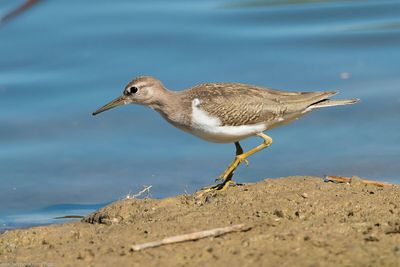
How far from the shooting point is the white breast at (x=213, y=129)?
27.3ft

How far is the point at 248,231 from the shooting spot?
615 cm

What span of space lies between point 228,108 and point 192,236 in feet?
8.46

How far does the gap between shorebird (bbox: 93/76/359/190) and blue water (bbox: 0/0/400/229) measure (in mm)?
1149

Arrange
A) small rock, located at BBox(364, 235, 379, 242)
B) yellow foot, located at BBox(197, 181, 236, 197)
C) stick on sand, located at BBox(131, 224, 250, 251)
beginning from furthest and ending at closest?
yellow foot, located at BBox(197, 181, 236, 197) → stick on sand, located at BBox(131, 224, 250, 251) → small rock, located at BBox(364, 235, 379, 242)

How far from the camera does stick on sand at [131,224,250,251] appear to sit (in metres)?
5.87

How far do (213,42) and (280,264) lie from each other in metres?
7.57

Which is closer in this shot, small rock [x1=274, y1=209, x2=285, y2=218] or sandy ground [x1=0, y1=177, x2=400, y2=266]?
sandy ground [x1=0, y1=177, x2=400, y2=266]

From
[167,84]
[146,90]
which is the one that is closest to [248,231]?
[146,90]

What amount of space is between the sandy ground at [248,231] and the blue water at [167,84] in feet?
6.53

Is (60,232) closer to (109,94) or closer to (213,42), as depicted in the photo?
(109,94)

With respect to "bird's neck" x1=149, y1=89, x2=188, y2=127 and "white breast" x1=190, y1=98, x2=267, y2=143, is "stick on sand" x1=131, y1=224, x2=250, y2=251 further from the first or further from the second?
"bird's neck" x1=149, y1=89, x2=188, y2=127

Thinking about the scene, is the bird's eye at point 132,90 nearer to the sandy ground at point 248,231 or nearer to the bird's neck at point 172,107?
the bird's neck at point 172,107

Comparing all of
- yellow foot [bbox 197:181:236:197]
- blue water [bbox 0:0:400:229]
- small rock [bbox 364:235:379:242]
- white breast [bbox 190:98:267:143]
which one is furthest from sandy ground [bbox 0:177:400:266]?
blue water [bbox 0:0:400:229]

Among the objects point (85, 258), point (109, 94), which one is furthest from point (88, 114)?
point (85, 258)
